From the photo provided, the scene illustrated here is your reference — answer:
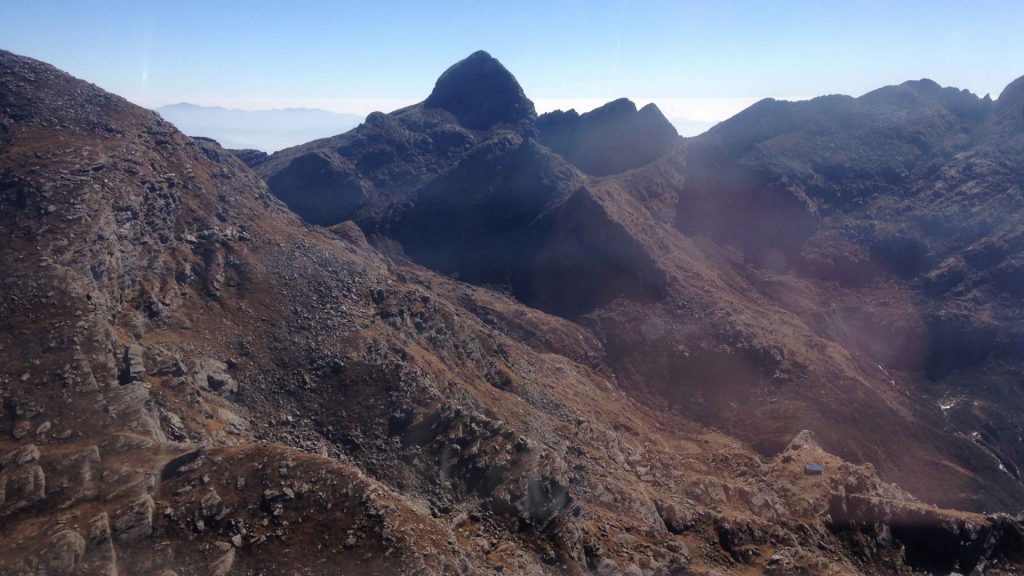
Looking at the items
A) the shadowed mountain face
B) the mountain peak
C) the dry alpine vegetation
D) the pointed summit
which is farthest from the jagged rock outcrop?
the mountain peak

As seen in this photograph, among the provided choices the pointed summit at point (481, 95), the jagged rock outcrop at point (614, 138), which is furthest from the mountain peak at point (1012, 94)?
the pointed summit at point (481, 95)

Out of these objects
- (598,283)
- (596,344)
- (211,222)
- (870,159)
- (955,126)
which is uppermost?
(955,126)

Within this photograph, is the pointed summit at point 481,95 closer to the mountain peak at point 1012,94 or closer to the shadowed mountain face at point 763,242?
the shadowed mountain face at point 763,242

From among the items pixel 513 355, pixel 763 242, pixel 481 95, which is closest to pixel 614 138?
pixel 481 95

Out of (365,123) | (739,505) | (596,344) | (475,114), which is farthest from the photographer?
(475,114)

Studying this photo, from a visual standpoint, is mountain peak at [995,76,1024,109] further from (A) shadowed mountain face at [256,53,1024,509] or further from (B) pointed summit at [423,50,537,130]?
(B) pointed summit at [423,50,537,130]

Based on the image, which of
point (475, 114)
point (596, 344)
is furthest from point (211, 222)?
point (475, 114)

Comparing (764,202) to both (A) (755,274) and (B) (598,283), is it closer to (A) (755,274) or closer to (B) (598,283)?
(A) (755,274)
